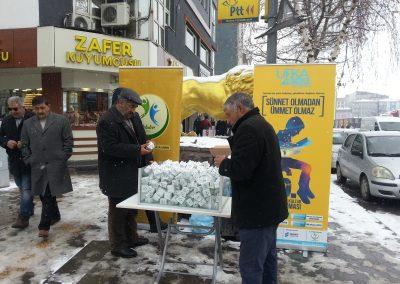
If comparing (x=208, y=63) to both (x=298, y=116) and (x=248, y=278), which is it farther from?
(x=248, y=278)

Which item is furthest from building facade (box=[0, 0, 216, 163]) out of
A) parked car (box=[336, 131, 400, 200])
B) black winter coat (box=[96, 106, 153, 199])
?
parked car (box=[336, 131, 400, 200])

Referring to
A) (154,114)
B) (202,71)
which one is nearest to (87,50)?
(154,114)

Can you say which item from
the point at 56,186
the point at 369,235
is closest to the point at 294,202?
the point at 369,235

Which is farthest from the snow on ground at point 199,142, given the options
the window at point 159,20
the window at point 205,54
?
the window at point 205,54

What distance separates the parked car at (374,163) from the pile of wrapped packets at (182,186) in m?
5.30

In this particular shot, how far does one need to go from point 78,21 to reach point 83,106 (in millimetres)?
2680

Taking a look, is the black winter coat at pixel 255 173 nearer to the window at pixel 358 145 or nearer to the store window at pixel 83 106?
the window at pixel 358 145

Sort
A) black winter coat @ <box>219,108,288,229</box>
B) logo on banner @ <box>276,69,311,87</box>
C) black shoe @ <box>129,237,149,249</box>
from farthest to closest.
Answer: black shoe @ <box>129,237,149,249</box>
logo on banner @ <box>276,69,311,87</box>
black winter coat @ <box>219,108,288,229</box>

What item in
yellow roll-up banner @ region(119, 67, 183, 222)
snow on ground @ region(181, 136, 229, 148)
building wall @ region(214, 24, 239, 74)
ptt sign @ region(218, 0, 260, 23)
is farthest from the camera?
building wall @ region(214, 24, 239, 74)

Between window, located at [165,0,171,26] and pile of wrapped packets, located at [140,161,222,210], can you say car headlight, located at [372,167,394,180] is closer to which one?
pile of wrapped packets, located at [140,161,222,210]

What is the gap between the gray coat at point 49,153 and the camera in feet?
15.9

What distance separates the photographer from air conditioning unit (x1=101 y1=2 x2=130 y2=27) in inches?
508

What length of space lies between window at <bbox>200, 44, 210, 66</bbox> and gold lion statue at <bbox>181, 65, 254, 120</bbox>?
20.4 meters

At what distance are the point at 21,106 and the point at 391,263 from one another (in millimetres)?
5260
